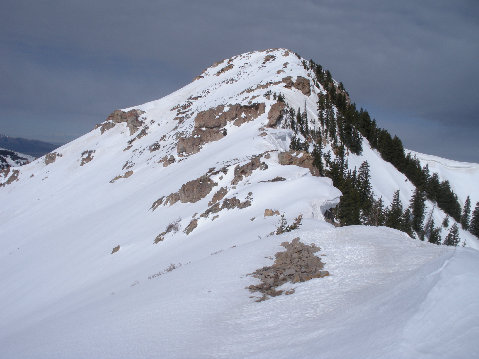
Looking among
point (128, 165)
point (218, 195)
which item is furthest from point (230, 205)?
point (128, 165)

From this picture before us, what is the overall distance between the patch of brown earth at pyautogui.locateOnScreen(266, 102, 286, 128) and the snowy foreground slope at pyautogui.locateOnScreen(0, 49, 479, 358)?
1.88 feet

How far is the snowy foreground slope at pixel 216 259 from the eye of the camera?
17.7 ft

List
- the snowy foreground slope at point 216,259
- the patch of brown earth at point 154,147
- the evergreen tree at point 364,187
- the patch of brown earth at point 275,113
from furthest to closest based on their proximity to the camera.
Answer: the patch of brown earth at point 154,147, the evergreen tree at point 364,187, the patch of brown earth at point 275,113, the snowy foreground slope at point 216,259

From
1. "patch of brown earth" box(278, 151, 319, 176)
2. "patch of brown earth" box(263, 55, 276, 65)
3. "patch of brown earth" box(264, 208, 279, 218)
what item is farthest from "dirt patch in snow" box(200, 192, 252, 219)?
"patch of brown earth" box(263, 55, 276, 65)

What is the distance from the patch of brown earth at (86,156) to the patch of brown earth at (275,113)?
42.9m

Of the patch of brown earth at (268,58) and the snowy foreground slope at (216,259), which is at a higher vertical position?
the patch of brown earth at (268,58)

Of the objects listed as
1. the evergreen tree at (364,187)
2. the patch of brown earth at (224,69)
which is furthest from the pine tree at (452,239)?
the patch of brown earth at (224,69)

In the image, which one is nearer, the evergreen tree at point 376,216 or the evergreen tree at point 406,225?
the evergreen tree at point 376,216

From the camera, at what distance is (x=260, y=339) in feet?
19.9

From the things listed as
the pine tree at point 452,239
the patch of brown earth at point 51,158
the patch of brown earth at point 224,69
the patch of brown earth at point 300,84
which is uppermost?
the patch of brown earth at point 224,69

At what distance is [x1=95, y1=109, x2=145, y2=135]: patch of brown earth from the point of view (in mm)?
73625

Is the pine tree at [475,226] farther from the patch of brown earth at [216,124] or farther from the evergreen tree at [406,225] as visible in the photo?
the patch of brown earth at [216,124]

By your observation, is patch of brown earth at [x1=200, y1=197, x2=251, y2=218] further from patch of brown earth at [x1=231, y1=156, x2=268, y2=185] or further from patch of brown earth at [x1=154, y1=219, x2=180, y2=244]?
patch of brown earth at [x1=231, y1=156, x2=268, y2=185]

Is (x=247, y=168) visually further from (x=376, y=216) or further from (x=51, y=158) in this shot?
(x=51, y=158)
